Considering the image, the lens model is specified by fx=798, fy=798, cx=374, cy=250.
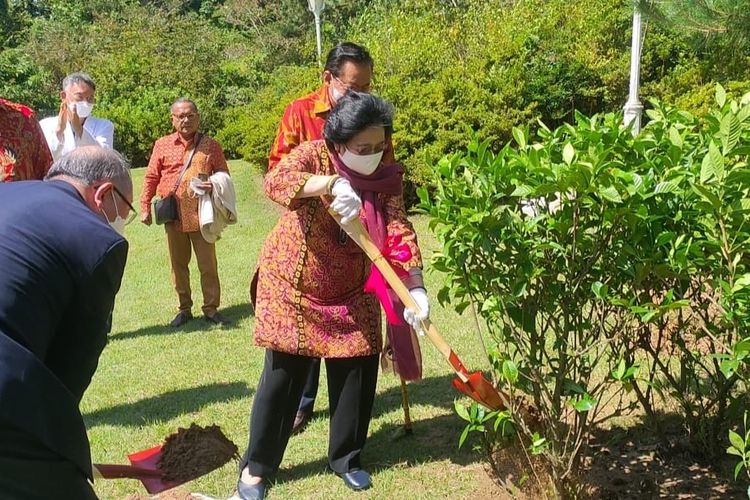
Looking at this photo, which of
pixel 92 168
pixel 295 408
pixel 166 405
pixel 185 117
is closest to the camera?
pixel 92 168

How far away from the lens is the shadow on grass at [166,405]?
4.77m

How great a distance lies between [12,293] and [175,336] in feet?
15.9

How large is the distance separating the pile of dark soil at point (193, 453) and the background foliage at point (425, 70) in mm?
1638

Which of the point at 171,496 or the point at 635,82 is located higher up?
the point at 635,82

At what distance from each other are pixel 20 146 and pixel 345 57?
1.53m

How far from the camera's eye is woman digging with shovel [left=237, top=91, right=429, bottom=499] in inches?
131

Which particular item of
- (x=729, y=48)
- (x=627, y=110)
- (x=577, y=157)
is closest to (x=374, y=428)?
(x=577, y=157)

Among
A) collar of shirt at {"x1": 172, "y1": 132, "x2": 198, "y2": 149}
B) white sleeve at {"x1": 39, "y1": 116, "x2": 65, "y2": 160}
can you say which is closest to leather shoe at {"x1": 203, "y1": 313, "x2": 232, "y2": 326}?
collar of shirt at {"x1": 172, "y1": 132, "x2": 198, "y2": 149}

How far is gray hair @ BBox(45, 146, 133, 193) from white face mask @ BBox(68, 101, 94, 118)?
142 inches

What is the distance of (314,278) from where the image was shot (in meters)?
3.48

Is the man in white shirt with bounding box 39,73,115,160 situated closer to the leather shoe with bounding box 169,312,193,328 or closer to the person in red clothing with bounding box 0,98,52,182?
the person in red clothing with bounding box 0,98,52,182

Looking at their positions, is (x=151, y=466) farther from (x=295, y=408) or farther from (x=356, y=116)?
(x=356, y=116)

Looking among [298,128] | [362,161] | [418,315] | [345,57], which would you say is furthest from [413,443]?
[345,57]

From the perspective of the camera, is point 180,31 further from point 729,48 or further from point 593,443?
point 593,443
